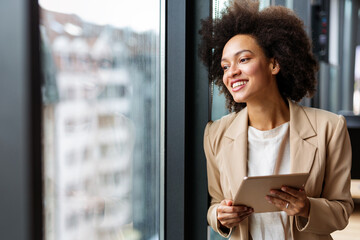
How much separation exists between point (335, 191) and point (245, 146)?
35 cm

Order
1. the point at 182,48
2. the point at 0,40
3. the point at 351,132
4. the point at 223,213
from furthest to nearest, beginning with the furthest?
the point at 351,132 < the point at 182,48 < the point at 223,213 < the point at 0,40

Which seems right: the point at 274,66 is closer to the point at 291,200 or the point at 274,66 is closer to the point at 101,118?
the point at 291,200

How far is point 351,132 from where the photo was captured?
324cm

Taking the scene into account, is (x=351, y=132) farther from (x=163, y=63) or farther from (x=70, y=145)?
(x=70, y=145)

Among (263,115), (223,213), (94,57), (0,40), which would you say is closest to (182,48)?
(263,115)

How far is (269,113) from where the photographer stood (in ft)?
4.79

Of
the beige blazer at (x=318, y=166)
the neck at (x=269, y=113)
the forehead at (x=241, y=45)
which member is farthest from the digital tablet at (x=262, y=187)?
the forehead at (x=241, y=45)

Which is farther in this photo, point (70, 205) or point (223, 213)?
point (223, 213)

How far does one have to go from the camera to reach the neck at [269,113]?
1457 mm

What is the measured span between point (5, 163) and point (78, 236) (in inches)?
18.3

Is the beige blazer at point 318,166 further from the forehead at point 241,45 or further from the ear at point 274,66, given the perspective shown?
Result: the forehead at point 241,45

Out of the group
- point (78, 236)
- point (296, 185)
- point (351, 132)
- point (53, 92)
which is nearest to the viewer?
point (53, 92)

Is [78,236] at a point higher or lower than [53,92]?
lower

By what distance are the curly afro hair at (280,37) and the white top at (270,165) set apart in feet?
0.53
